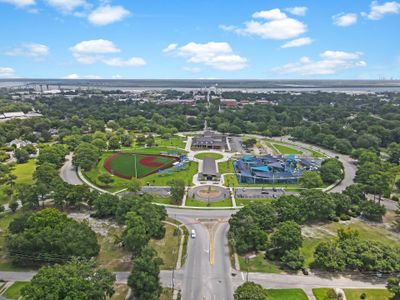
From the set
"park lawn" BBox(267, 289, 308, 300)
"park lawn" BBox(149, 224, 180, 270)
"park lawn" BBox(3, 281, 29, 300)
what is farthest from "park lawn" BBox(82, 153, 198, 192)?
"park lawn" BBox(267, 289, 308, 300)

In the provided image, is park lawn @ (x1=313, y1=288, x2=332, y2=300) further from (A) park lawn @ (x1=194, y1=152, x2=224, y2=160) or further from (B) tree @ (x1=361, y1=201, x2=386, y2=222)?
(A) park lawn @ (x1=194, y1=152, x2=224, y2=160)

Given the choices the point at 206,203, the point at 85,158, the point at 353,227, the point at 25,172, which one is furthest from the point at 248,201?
the point at 25,172

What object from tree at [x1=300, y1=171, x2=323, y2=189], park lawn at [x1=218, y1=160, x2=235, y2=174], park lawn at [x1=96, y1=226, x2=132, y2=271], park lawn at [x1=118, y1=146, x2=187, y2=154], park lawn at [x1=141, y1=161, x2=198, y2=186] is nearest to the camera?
park lawn at [x1=96, y1=226, x2=132, y2=271]

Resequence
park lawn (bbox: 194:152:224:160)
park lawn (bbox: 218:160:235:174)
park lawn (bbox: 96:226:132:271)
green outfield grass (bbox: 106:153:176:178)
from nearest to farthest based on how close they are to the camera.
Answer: park lawn (bbox: 96:226:132:271), green outfield grass (bbox: 106:153:176:178), park lawn (bbox: 218:160:235:174), park lawn (bbox: 194:152:224:160)

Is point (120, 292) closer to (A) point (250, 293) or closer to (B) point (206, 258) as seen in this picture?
(B) point (206, 258)

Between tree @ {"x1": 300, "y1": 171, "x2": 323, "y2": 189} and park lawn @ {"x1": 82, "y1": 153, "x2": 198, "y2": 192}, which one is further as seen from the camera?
park lawn @ {"x1": 82, "y1": 153, "x2": 198, "y2": 192}
